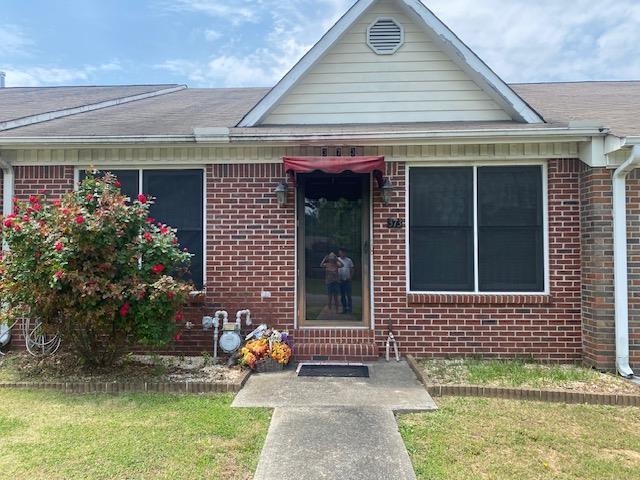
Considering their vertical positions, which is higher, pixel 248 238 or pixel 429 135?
pixel 429 135

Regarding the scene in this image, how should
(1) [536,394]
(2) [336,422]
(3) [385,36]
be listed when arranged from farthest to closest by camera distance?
1. (3) [385,36]
2. (1) [536,394]
3. (2) [336,422]

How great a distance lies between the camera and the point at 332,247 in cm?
675

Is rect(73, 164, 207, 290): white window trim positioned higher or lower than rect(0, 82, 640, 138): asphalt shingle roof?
lower

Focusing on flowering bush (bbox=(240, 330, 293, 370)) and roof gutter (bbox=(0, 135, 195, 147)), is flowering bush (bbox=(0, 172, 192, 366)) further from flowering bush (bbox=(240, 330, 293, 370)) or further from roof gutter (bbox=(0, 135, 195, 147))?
flowering bush (bbox=(240, 330, 293, 370))

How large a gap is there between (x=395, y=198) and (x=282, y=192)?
5.08ft

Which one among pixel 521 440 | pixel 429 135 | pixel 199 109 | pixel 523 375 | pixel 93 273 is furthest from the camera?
pixel 199 109

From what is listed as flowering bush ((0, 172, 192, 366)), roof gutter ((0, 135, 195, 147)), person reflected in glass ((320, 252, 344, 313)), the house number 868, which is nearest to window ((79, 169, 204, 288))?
roof gutter ((0, 135, 195, 147))

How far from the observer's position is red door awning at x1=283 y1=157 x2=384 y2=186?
575 centimetres

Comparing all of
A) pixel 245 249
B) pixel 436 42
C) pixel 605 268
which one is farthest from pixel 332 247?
pixel 605 268

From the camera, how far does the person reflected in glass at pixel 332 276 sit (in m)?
6.70

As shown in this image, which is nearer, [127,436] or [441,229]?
[127,436]

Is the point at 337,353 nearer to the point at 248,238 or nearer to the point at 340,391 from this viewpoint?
the point at 340,391

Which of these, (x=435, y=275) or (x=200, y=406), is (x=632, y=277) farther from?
(x=200, y=406)

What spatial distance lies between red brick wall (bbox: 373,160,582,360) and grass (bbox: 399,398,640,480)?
5.07 ft
